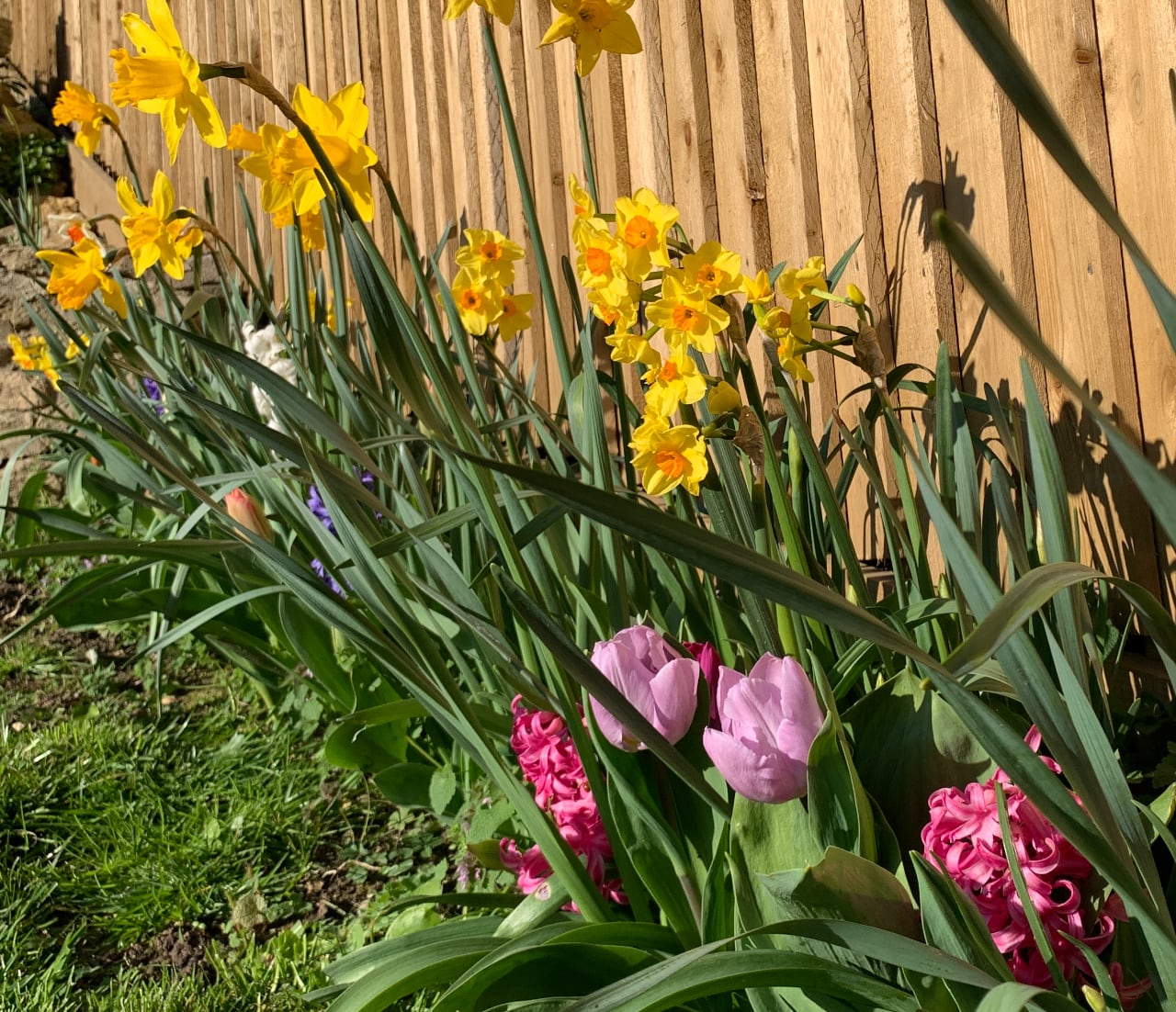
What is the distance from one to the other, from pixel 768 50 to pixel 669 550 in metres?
1.73

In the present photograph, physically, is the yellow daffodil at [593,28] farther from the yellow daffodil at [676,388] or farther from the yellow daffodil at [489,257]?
the yellow daffodil at [489,257]

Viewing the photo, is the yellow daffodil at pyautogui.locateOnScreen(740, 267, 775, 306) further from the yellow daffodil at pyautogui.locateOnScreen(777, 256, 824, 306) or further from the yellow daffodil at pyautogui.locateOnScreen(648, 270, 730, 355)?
the yellow daffodil at pyautogui.locateOnScreen(648, 270, 730, 355)

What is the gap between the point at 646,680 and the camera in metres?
0.87

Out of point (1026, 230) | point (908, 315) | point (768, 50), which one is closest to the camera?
point (1026, 230)

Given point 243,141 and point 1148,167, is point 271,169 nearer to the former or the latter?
point 243,141

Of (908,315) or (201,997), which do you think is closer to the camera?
(201,997)

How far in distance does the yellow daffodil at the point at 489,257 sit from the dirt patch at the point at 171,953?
1.06 meters

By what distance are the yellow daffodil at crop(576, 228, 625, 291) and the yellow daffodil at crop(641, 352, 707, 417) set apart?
0.18 m

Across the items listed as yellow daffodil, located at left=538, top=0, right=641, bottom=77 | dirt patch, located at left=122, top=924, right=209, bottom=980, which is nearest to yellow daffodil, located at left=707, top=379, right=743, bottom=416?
yellow daffodil, located at left=538, top=0, right=641, bottom=77

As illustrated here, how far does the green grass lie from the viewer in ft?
4.42

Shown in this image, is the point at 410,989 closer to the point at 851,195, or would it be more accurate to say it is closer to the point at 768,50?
the point at 851,195

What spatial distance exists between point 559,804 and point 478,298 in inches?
35.2

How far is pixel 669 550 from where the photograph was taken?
16.3 inches

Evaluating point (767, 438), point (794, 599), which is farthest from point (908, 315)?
point (794, 599)
